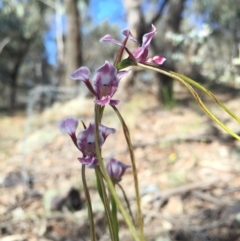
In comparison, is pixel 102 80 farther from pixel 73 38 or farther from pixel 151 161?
pixel 73 38

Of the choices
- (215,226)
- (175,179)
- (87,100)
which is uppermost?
(87,100)

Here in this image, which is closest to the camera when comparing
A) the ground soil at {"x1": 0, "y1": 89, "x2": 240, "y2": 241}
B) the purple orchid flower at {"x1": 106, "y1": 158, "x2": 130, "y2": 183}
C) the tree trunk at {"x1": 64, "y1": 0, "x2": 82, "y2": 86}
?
the purple orchid flower at {"x1": 106, "y1": 158, "x2": 130, "y2": 183}

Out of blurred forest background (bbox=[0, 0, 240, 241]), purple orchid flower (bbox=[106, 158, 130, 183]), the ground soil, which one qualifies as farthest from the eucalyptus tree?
purple orchid flower (bbox=[106, 158, 130, 183])

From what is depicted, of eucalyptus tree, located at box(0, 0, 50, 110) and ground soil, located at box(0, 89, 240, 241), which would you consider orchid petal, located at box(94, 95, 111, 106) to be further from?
eucalyptus tree, located at box(0, 0, 50, 110)

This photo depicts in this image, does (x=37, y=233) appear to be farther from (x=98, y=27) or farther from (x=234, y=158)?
(x=98, y=27)

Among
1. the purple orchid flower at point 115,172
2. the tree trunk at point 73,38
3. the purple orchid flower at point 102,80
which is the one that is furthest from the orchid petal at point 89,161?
the tree trunk at point 73,38

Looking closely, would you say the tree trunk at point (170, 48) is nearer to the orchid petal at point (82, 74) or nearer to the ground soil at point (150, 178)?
the ground soil at point (150, 178)

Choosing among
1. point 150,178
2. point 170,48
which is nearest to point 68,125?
point 150,178

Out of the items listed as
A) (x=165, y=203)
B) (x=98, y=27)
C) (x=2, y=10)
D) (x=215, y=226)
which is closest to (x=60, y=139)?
(x=165, y=203)

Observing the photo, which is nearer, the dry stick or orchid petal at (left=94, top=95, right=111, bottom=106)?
orchid petal at (left=94, top=95, right=111, bottom=106)
